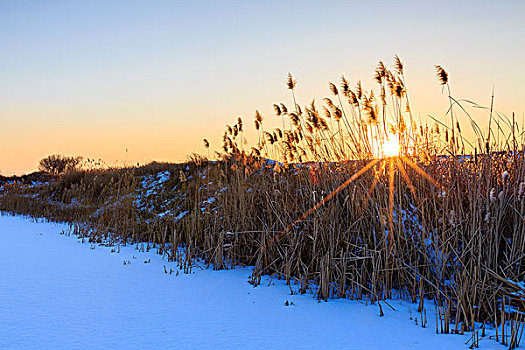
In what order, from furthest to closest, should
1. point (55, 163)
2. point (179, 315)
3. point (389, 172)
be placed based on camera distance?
1. point (55, 163)
2. point (389, 172)
3. point (179, 315)

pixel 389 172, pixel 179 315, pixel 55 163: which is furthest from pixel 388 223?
pixel 55 163

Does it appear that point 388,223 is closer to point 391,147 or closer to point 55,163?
point 391,147

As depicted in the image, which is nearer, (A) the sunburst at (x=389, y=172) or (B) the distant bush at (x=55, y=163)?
(A) the sunburst at (x=389, y=172)

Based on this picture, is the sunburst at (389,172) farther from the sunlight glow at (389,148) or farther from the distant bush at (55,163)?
the distant bush at (55,163)

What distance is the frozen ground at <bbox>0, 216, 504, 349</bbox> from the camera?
2.64 meters

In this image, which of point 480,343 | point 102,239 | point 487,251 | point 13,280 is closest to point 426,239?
point 487,251

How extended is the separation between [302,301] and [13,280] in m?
2.77

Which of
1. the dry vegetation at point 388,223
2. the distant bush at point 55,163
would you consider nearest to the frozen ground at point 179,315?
the dry vegetation at point 388,223

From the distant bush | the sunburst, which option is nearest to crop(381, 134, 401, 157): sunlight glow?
the sunburst

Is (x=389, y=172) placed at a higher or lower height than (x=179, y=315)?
higher

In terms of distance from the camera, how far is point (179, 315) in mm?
3107

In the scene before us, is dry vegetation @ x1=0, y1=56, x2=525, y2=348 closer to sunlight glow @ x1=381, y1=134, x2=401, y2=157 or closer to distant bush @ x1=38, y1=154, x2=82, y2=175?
sunlight glow @ x1=381, y1=134, x2=401, y2=157

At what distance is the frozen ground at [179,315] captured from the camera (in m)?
2.64

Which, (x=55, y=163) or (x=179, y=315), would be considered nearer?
(x=179, y=315)
